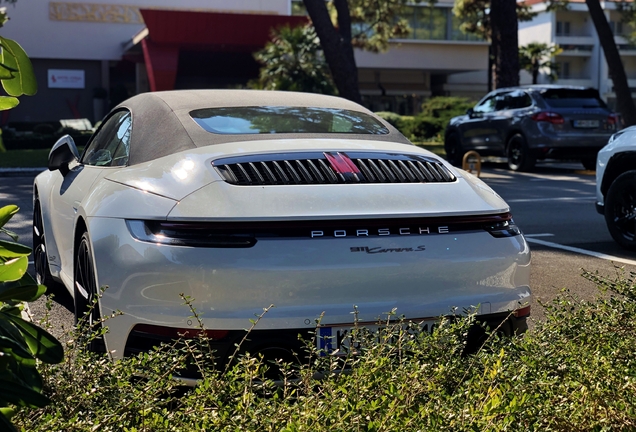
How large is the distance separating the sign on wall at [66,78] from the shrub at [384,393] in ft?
168

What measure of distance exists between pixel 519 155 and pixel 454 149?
8.43 ft

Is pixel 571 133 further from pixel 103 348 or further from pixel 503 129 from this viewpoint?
pixel 103 348

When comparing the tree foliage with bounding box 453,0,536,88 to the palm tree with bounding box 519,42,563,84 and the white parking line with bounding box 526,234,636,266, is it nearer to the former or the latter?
the white parking line with bounding box 526,234,636,266

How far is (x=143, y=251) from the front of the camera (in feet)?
12.0

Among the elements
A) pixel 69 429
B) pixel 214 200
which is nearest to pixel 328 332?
pixel 214 200

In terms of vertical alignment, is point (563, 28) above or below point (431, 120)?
above

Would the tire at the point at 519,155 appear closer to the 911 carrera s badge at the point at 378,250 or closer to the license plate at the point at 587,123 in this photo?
the license plate at the point at 587,123

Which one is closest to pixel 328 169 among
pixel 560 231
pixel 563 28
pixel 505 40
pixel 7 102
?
pixel 7 102

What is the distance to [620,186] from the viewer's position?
8.41 metres

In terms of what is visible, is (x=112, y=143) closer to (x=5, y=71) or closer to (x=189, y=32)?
(x=5, y=71)

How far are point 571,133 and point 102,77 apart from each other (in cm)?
3894

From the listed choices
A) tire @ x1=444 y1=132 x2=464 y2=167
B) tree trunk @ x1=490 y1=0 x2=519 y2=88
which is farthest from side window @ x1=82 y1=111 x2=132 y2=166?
tree trunk @ x1=490 y1=0 x2=519 y2=88

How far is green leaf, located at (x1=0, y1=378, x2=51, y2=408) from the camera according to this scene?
2.06m

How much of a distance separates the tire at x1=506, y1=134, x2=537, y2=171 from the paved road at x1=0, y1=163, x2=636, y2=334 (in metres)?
0.43
